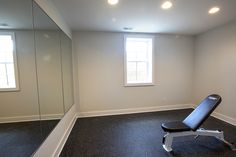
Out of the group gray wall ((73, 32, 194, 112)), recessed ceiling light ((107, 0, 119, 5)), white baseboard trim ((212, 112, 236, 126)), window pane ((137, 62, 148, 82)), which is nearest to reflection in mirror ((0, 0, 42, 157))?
recessed ceiling light ((107, 0, 119, 5))

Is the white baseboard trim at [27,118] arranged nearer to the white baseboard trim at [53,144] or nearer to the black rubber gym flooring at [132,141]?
the white baseboard trim at [53,144]

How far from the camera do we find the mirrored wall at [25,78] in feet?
3.54

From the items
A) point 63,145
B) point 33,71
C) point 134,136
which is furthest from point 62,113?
point 134,136

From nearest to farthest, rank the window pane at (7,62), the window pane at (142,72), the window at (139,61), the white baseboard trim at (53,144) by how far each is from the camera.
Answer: the window pane at (7,62), the white baseboard trim at (53,144), the window at (139,61), the window pane at (142,72)

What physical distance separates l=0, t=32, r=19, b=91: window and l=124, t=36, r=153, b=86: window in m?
2.96

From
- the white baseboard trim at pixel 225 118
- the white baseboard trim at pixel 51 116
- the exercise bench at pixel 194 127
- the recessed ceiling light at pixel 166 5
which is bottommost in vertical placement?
the white baseboard trim at pixel 225 118

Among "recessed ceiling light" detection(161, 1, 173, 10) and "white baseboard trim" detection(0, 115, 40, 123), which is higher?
"recessed ceiling light" detection(161, 1, 173, 10)

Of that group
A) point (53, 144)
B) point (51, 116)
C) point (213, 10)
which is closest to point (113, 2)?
point (213, 10)

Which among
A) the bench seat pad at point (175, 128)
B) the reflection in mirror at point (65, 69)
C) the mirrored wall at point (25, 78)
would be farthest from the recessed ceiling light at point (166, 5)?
the bench seat pad at point (175, 128)

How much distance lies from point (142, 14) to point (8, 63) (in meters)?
2.31

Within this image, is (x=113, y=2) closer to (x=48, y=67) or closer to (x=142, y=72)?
(x=48, y=67)

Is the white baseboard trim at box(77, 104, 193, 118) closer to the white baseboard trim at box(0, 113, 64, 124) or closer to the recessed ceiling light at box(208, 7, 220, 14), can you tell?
the white baseboard trim at box(0, 113, 64, 124)

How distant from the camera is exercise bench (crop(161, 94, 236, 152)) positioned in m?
2.24

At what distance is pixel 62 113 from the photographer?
8.13ft
